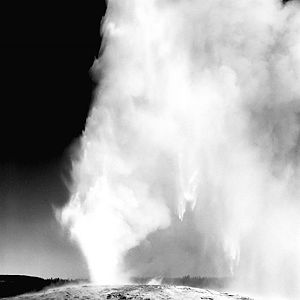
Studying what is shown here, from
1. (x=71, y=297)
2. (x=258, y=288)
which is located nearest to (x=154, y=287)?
(x=71, y=297)

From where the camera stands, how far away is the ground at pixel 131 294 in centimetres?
3175

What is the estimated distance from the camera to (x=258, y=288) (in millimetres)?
66625

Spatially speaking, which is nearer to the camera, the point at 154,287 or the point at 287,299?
the point at 154,287

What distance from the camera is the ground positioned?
31.8m

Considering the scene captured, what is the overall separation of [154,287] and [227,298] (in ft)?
22.7

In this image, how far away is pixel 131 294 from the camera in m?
32.3

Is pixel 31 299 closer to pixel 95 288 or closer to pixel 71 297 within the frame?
pixel 71 297

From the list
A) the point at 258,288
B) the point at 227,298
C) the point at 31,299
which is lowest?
the point at 31,299

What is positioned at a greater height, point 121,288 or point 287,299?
point 287,299

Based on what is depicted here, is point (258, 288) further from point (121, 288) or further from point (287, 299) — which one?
point (121, 288)

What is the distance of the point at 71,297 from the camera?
3181 cm

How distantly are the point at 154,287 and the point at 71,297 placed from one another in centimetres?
788

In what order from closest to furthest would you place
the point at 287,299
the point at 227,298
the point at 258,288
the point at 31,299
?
the point at 31,299, the point at 227,298, the point at 287,299, the point at 258,288

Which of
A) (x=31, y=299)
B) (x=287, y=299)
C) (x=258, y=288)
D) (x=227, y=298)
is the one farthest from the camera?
(x=258, y=288)
